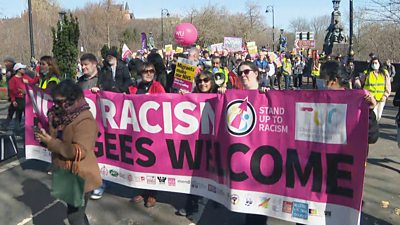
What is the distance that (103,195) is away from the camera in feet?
19.6

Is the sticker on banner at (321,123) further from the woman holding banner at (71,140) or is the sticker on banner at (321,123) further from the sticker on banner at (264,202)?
the woman holding banner at (71,140)

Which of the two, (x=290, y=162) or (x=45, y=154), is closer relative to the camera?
(x=290, y=162)

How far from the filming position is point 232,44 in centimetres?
2167

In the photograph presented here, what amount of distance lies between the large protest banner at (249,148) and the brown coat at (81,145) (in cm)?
140

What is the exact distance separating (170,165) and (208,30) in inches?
2062

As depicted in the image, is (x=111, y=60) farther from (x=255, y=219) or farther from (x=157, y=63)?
(x=255, y=219)

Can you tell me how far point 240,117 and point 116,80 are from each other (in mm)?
3844

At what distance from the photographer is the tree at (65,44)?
59.2 feet

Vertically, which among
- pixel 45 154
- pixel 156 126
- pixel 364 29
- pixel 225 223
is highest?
pixel 364 29

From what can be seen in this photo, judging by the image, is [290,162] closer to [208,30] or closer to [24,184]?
[24,184]

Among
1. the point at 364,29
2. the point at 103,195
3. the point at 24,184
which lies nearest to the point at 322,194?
the point at 103,195

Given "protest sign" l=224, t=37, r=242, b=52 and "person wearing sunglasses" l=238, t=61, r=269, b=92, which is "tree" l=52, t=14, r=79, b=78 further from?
"person wearing sunglasses" l=238, t=61, r=269, b=92

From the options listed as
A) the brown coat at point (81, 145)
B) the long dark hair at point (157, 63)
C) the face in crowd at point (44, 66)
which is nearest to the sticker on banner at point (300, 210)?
the brown coat at point (81, 145)

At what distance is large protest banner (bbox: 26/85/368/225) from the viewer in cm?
382
